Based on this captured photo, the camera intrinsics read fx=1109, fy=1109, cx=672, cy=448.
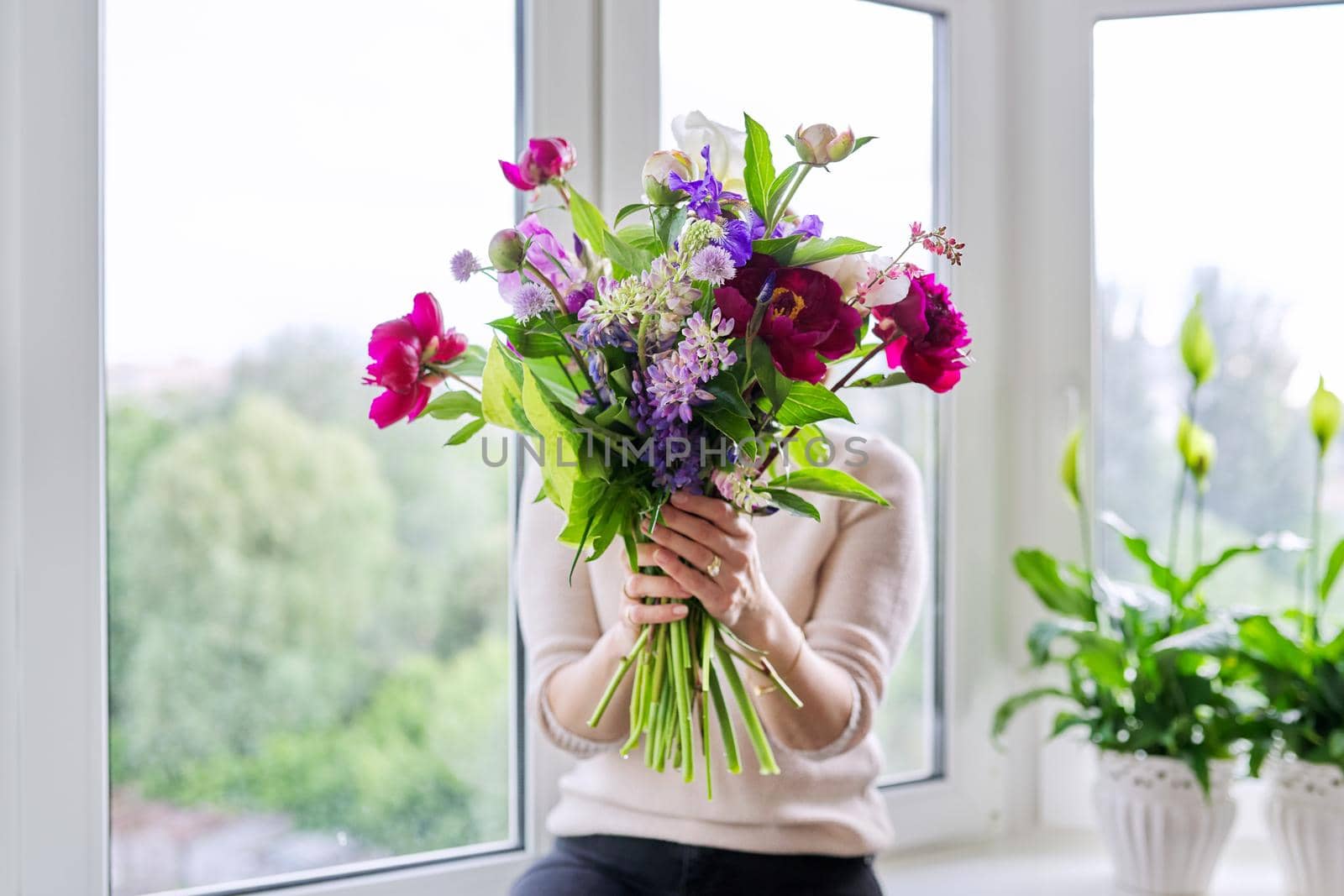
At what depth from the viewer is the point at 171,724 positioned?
1.33 metres

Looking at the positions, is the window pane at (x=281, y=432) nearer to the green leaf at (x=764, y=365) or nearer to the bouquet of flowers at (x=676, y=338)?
the bouquet of flowers at (x=676, y=338)

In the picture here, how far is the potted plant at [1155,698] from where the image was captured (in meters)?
1.42

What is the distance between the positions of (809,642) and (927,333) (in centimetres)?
46

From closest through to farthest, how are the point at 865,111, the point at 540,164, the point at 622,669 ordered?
1. the point at 540,164
2. the point at 622,669
3. the point at 865,111

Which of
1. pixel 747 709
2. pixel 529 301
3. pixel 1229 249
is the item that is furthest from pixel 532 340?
pixel 1229 249

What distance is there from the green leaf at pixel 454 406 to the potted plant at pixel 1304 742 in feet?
3.35

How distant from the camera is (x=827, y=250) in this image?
2.76 feet

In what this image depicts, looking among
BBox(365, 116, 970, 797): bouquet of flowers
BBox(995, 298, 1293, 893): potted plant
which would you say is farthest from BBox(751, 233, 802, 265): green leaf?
BBox(995, 298, 1293, 893): potted plant

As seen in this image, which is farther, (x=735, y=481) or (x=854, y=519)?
(x=854, y=519)

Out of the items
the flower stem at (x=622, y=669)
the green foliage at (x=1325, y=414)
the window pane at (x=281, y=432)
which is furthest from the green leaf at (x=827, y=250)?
the green foliage at (x=1325, y=414)

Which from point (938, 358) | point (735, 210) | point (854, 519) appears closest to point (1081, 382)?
point (854, 519)

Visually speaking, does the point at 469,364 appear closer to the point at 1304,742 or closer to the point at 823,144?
the point at 823,144

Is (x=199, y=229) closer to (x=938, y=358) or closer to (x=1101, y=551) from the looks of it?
(x=938, y=358)

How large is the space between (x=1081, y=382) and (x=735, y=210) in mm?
1048
